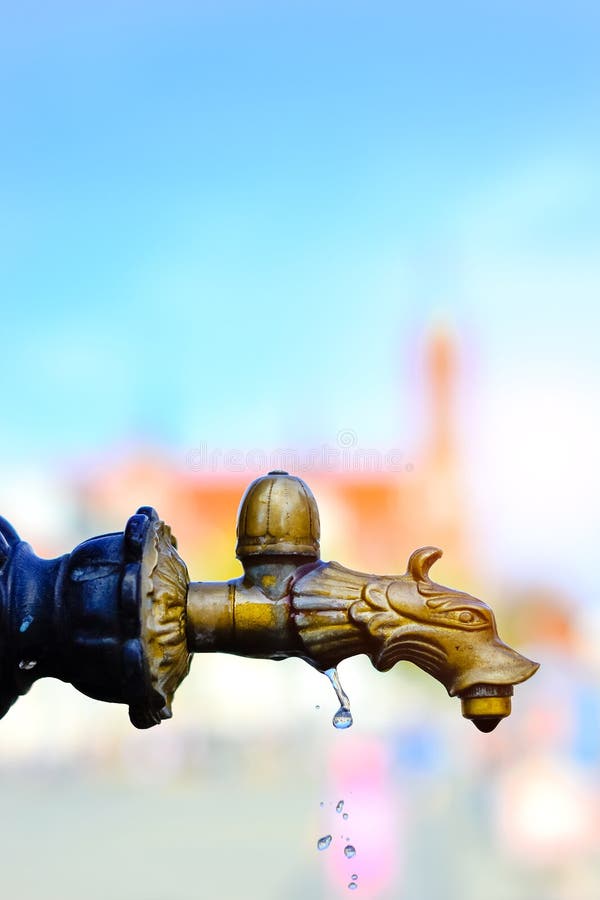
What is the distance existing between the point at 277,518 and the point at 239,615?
143 mm

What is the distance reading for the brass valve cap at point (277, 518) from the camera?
1.67m

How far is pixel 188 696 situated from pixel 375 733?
5.81 metres

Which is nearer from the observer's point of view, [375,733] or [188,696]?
[375,733]

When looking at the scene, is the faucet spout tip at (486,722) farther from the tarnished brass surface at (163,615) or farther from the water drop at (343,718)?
the tarnished brass surface at (163,615)

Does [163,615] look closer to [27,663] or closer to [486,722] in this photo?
[27,663]

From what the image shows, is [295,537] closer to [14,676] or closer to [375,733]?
[14,676]

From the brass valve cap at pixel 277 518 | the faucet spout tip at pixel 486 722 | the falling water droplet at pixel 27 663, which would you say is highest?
the brass valve cap at pixel 277 518

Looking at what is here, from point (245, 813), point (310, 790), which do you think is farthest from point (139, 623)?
point (310, 790)

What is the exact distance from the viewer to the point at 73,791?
2520 cm

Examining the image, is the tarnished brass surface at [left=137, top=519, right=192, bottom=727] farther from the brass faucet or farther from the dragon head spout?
the dragon head spout

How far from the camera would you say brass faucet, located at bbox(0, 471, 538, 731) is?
1.55 meters

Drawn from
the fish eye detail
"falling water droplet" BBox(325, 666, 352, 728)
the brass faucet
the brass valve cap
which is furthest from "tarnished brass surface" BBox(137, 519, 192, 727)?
the fish eye detail

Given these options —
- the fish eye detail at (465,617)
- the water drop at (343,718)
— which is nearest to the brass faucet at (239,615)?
the fish eye detail at (465,617)

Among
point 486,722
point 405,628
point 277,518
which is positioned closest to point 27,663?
point 277,518
